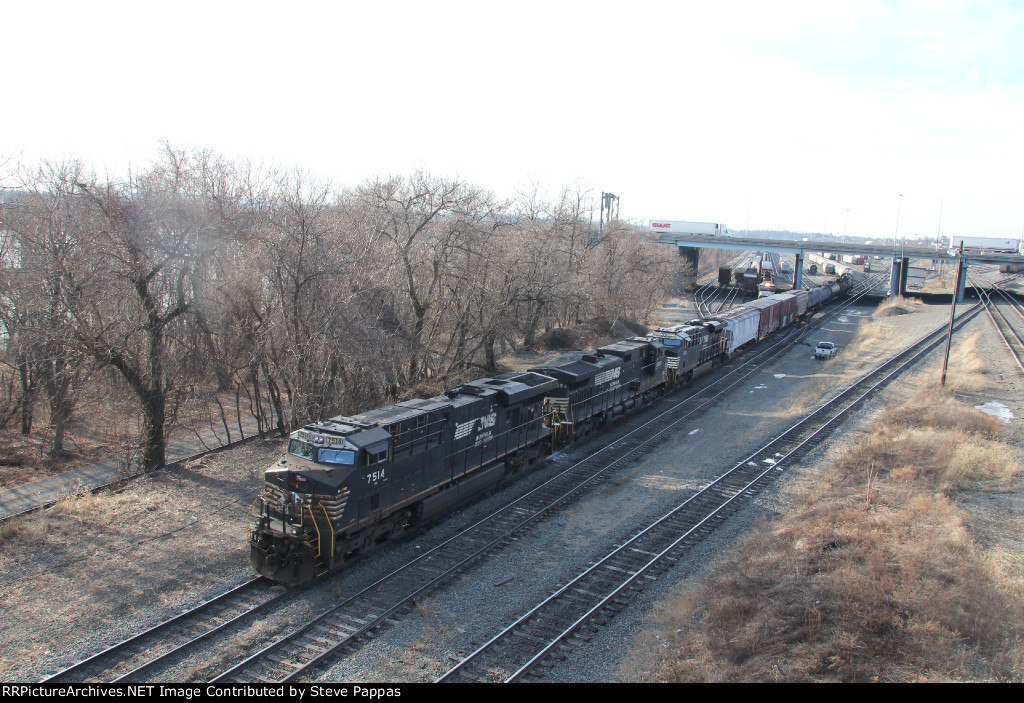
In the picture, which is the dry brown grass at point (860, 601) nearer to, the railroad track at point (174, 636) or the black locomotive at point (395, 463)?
the black locomotive at point (395, 463)

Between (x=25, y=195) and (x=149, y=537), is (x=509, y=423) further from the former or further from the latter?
(x=25, y=195)

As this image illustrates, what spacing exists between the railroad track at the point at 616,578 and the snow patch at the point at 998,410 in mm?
7492

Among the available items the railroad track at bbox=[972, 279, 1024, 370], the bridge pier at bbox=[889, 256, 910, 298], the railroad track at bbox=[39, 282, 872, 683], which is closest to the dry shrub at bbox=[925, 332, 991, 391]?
the railroad track at bbox=[972, 279, 1024, 370]

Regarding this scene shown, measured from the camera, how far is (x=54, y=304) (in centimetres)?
1875

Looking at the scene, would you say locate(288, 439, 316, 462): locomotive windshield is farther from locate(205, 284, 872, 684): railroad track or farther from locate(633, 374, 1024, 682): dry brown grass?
locate(633, 374, 1024, 682): dry brown grass

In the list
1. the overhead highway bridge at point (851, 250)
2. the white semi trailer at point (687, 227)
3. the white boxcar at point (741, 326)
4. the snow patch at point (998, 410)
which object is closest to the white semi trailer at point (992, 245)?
the overhead highway bridge at point (851, 250)

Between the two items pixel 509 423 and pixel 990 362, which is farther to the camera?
pixel 990 362

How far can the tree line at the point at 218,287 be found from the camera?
1912cm

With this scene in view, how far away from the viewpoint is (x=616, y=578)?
1423cm

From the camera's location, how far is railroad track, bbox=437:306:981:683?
11.2 meters

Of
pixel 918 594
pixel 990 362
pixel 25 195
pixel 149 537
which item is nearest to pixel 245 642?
pixel 149 537

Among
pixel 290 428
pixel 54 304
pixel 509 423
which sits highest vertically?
pixel 54 304

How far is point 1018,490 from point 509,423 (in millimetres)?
14752

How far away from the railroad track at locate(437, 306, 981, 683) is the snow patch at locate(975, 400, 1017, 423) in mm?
7492
